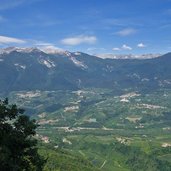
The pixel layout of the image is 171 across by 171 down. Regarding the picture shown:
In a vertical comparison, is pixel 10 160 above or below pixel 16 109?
below

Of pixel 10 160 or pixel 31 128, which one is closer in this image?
pixel 10 160

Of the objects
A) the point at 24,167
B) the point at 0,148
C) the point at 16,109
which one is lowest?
the point at 24,167

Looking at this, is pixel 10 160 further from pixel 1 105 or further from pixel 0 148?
pixel 1 105

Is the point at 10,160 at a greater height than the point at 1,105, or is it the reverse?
the point at 1,105

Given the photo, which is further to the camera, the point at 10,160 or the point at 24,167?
the point at 24,167

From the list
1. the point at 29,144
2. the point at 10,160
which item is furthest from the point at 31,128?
the point at 10,160

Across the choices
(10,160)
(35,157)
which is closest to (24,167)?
(35,157)

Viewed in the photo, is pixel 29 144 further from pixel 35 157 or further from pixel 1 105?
pixel 1 105
